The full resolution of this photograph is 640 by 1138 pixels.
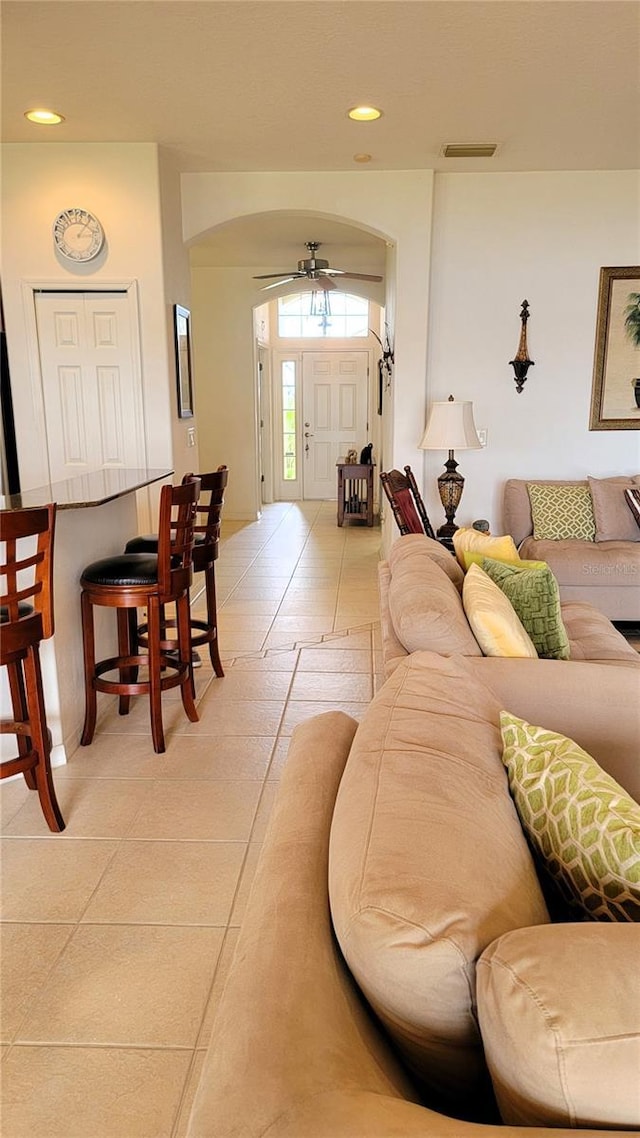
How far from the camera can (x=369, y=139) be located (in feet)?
12.7

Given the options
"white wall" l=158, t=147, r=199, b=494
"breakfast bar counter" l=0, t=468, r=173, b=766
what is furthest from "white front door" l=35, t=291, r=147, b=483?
"breakfast bar counter" l=0, t=468, r=173, b=766

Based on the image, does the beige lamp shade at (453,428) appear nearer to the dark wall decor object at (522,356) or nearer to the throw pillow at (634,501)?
the dark wall decor object at (522,356)

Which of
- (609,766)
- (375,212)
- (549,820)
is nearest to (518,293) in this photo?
(375,212)

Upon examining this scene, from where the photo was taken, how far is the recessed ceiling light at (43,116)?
351 cm

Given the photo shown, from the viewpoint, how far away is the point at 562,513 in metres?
4.50

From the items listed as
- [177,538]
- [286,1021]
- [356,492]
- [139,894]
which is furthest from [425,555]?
[356,492]

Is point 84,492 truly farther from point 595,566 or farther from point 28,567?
point 595,566

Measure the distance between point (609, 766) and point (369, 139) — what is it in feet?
11.7

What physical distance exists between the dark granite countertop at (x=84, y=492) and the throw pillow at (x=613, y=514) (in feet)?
8.99

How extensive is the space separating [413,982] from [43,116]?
4.20m

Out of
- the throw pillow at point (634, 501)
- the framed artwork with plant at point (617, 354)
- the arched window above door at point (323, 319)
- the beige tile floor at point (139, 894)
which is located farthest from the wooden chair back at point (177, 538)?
the arched window above door at point (323, 319)

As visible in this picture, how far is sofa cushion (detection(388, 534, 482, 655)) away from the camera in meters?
1.91

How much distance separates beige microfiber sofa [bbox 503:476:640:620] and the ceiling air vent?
6.73 feet

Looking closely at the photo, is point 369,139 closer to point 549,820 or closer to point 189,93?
point 189,93
